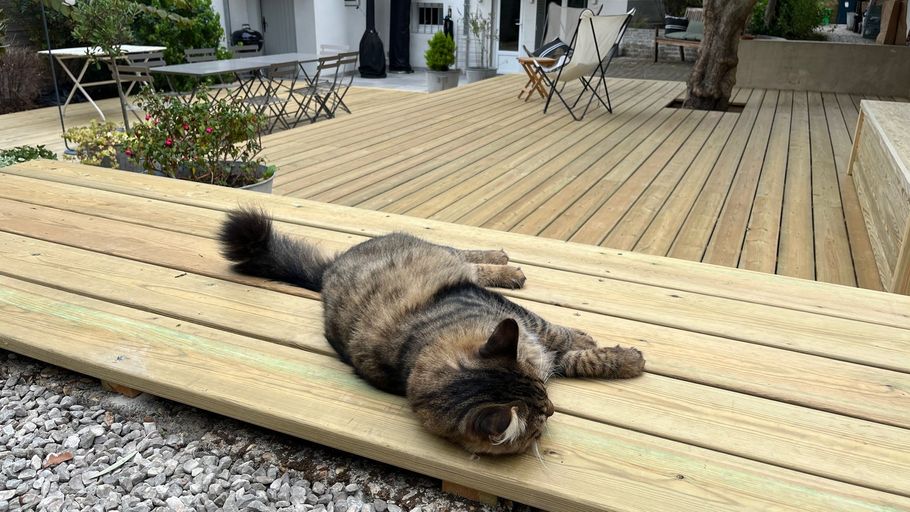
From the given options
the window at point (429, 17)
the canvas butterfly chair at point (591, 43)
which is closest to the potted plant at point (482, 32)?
the window at point (429, 17)

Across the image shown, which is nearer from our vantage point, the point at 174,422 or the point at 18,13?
Answer: the point at 174,422

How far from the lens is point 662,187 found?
180 inches

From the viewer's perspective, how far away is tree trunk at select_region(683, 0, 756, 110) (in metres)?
7.09

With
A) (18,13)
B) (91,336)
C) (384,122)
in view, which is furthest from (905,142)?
(18,13)

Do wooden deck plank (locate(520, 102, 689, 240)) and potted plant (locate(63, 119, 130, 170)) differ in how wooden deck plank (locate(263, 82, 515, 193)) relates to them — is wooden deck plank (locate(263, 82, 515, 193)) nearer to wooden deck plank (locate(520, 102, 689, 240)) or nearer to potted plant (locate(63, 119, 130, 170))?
potted plant (locate(63, 119, 130, 170))

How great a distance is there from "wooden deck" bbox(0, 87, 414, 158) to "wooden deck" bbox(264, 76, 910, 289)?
6.47 feet

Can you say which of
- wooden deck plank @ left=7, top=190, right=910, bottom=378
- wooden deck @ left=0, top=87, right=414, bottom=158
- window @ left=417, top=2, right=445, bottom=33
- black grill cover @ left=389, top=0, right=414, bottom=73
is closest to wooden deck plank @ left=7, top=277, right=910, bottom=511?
wooden deck plank @ left=7, top=190, right=910, bottom=378

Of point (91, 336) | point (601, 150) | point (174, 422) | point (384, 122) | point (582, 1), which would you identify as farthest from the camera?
point (582, 1)

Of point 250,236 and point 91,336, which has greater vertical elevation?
point 250,236

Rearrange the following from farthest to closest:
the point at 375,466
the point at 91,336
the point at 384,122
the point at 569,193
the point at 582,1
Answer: the point at 582,1
the point at 384,122
the point at 569,193
the point at 91,336
the point at 375,466

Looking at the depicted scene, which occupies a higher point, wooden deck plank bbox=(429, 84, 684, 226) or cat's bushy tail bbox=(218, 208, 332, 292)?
cat's bushy tail bbox=(218, 208, 332, 292)

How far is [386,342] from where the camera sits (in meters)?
1.63

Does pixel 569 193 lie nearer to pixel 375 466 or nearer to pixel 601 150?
pixel 601 150

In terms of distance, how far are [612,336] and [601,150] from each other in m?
3.89
